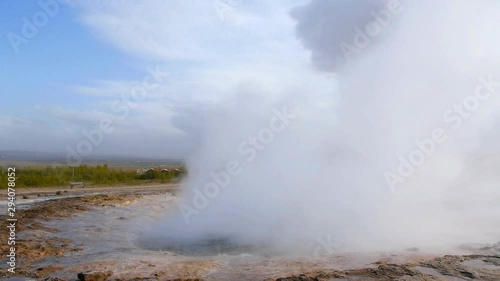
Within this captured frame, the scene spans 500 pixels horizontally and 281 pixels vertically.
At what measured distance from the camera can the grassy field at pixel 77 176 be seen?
2683 cm

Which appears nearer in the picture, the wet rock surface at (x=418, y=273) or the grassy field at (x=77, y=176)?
the wet rock surface at (x=418, y=273)

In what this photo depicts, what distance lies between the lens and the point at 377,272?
7344mm

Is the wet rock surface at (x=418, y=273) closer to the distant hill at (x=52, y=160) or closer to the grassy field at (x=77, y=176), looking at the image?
the grassy field at (x=77, y=176)

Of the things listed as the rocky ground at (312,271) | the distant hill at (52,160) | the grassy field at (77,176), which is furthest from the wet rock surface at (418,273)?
the distant hill at (52,160)

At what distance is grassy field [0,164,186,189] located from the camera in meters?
26.8

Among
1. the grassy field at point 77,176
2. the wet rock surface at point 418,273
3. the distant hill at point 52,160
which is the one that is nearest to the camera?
the wet rock surface at point 418,273

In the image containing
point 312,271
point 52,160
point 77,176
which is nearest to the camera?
point 312,271

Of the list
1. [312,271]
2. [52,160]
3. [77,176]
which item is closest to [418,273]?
[312,271]

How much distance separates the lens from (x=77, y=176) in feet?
102

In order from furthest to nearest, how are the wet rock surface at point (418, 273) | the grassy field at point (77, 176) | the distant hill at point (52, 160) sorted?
1. the distant hill at point (52, 160)
2. the grassy field at point (77, 176)
3. the wet rock surface at point (418, 273)

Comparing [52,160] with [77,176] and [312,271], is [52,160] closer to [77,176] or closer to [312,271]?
[77,176]

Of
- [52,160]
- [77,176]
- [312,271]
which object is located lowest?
[312,271]

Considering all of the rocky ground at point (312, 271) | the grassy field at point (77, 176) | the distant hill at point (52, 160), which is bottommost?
the rocky ground at point (312, 271)

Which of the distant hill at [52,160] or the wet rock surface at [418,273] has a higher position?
the distant hill at [52,160]
